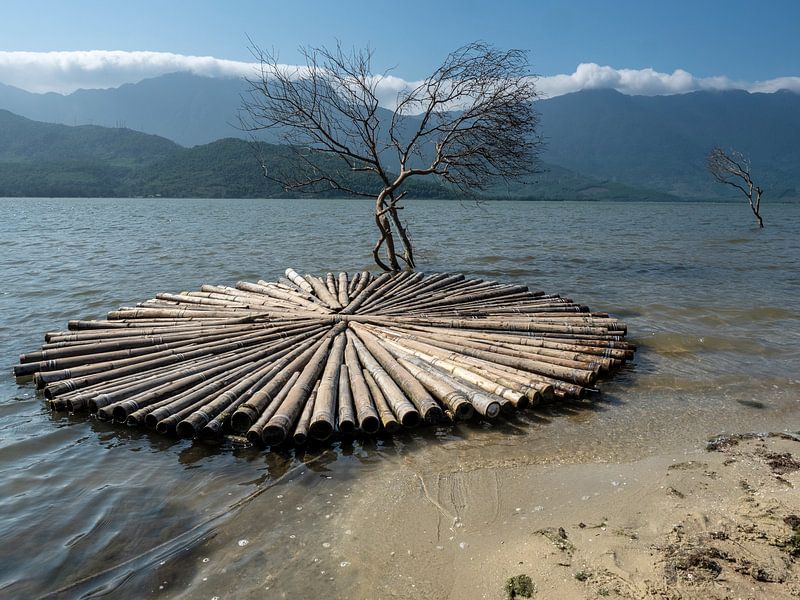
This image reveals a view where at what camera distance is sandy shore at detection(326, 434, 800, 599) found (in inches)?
154

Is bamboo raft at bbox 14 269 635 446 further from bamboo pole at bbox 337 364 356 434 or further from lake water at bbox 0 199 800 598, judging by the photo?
lake water at bbox 0 199 800 598

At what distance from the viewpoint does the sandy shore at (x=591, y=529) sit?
3906mm

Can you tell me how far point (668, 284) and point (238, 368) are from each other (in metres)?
15.9

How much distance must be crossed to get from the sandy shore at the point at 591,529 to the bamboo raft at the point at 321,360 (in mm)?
1445

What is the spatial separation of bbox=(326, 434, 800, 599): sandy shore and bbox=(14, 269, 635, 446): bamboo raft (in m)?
1.44

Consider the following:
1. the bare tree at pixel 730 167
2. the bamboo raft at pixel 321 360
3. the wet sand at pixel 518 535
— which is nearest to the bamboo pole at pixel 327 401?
the bamboo raft at pixel 321 360

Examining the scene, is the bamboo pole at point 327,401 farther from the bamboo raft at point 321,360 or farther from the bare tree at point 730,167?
the bare tree at point 730,167

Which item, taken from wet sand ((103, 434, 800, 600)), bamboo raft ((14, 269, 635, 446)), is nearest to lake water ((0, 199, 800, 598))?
wet sand ((103, 434, 800, 600))

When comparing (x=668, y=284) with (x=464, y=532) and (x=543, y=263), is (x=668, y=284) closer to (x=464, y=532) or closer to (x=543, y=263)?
(x=543, y=263)

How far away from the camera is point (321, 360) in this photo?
335 inches

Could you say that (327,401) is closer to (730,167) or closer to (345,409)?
(345,409)

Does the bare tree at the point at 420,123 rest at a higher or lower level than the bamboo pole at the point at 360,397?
higher

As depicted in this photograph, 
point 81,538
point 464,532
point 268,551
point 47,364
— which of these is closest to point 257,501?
point 268,551

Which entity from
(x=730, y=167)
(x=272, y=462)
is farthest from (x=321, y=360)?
(x=730, y=167)
